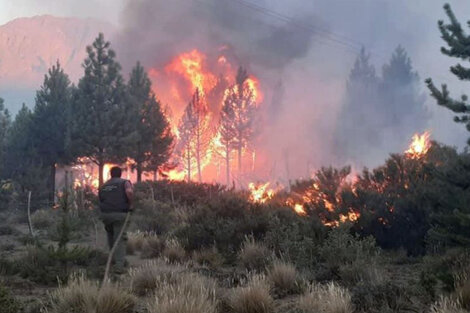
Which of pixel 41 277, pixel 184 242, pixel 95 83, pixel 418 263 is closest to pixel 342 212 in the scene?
pixel 418 263

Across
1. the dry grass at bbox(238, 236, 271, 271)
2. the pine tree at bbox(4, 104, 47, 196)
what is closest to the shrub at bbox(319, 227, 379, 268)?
the dry grass at bbox(238, 236, 271, 271)

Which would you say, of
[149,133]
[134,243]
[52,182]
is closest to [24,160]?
[52,182]

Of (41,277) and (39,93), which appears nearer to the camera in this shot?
(41,277)

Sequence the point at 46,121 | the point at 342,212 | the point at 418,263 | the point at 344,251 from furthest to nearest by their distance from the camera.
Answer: the point at 46,121 → the point at 342,212 → the point at 418,263 → the point at 344,251

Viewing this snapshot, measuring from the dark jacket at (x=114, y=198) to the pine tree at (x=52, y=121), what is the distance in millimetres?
24126

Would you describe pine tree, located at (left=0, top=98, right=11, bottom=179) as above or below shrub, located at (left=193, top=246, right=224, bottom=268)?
above

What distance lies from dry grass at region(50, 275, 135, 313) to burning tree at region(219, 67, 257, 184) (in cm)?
5349

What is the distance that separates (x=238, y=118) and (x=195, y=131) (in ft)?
17.5

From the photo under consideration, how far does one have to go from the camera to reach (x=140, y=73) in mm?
39156

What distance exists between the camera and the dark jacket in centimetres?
970

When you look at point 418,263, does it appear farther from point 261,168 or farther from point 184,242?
point 261,168

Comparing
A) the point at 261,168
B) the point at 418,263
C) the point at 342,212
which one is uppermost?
the point at 261,168

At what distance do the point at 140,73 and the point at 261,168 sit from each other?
3467 cm

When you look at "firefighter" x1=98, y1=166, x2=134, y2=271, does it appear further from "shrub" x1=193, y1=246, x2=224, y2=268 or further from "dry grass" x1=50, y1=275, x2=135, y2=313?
"dry grass" x1=50, y1=275, x2=135, y2=313
